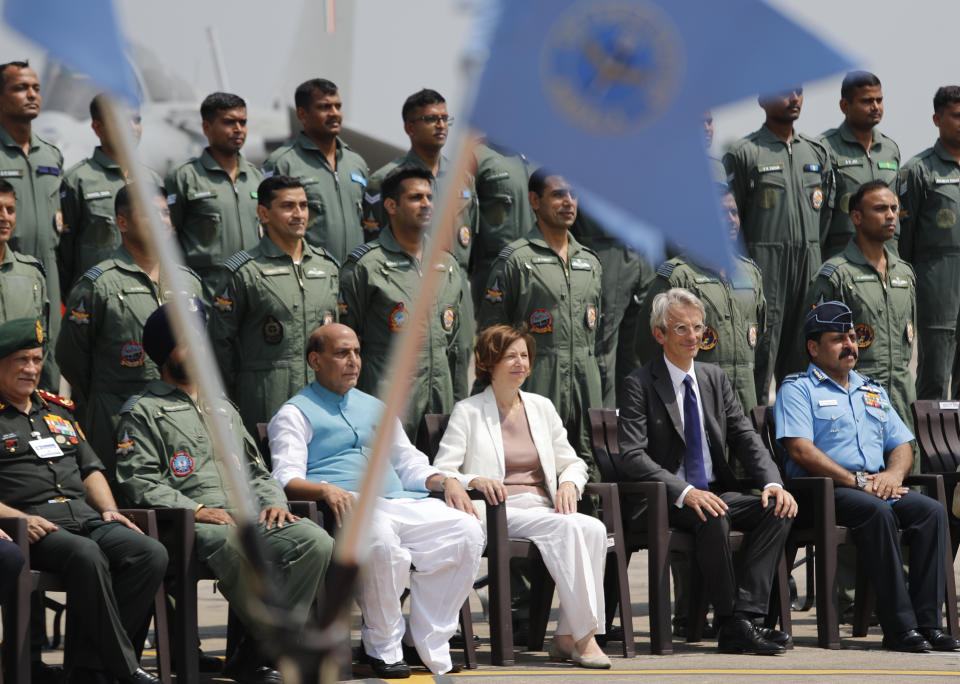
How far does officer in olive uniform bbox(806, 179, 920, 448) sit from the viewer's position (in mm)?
7172

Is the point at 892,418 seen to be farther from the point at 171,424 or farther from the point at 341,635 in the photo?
the point at 341,635

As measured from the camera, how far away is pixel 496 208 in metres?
7.78

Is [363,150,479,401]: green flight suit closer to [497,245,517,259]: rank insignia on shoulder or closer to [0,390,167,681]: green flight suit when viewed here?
[497,245,517,259]: rank insignia on shoulder

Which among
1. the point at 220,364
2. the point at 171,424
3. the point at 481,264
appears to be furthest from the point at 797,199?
the point at 171,424

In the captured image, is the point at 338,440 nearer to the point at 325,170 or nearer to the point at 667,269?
the point at 667,269

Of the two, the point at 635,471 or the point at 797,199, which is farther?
the point at 797,199

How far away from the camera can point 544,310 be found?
22.6ft

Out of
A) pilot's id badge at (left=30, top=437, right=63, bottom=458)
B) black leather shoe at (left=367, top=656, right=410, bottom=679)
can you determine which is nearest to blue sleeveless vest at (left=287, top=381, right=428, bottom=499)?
black leather shoe at (left=367, top=656, right=410, bottom=679)

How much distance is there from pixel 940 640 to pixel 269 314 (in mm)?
3133

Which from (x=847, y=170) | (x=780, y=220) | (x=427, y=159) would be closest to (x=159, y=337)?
(x=427, y=159)

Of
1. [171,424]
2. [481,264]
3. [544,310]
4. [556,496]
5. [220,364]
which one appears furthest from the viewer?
[481,264]

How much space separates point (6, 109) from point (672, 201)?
5563mm

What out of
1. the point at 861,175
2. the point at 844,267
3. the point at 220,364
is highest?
the point at 861,175

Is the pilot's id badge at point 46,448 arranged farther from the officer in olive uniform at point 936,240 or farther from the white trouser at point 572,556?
the officer in olive uniform at point 936,240
